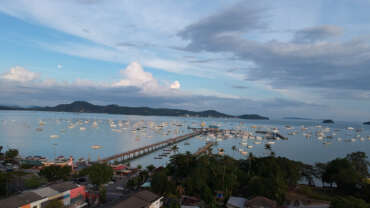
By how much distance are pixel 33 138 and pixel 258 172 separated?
67138mm

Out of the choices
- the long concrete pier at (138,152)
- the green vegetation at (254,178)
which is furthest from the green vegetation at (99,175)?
the long concrete pier at (138,152)

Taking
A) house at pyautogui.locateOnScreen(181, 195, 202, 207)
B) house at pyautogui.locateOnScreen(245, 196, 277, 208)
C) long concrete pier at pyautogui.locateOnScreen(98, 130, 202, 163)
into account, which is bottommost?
long concrete pier at pyautogui.locateOnScreen(98, 130, 202, 163)

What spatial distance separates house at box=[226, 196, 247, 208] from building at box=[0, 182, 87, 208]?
1233cm

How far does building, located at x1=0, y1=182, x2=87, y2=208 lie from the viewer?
1605 centimetres

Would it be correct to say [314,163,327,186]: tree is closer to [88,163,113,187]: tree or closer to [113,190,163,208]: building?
[113,190,163,208]: building

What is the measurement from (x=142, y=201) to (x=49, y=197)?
6.59 m

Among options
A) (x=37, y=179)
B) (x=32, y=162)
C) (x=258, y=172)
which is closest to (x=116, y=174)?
(x=37, y=179)

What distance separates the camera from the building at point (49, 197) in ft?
52.6

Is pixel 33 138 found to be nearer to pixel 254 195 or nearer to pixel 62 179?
pixel 62 179

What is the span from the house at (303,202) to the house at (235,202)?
421cm

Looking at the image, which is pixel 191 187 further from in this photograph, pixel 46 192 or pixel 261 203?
pixel 46 192

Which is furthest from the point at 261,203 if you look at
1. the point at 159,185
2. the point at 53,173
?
the point at 53,173

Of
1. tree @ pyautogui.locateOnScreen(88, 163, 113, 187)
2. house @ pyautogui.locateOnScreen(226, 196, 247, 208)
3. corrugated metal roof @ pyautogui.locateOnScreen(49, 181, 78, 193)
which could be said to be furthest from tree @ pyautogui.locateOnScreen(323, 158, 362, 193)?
corrugated metal roof @ pyautogui.locateOnScreen(49, 181, 78, 193)

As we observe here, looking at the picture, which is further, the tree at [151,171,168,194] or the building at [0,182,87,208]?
the tree at [151,171,168,194]
